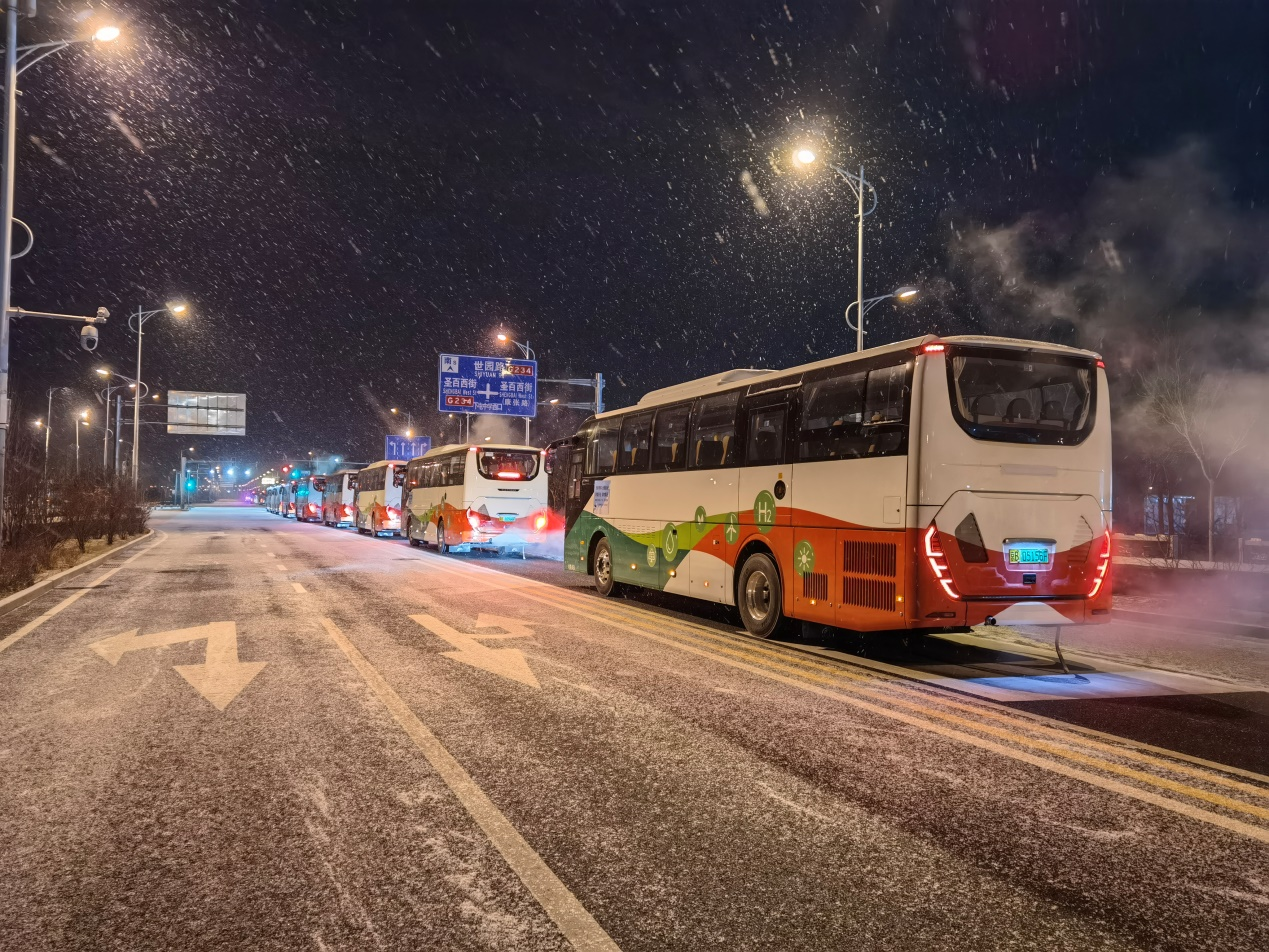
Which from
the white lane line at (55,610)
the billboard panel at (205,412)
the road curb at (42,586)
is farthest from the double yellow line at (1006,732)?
the billboard panel at (205,412)

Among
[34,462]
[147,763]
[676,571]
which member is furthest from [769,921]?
[34,462]

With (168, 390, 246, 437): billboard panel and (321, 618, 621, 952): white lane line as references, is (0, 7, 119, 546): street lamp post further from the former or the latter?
(168, 390, 246, 437): billboard panel

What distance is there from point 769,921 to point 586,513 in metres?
13.6

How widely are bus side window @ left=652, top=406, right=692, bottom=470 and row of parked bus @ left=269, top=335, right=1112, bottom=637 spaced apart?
38cm

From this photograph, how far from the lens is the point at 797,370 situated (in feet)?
35.5

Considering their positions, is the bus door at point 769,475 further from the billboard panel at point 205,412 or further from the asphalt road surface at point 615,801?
the billboard panel at point 205,412

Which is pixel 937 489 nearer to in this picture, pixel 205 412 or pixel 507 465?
pixel 507 465

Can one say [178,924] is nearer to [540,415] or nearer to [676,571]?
[676,571]

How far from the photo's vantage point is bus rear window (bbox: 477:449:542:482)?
26453 millimetres

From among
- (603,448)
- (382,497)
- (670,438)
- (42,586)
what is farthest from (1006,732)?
(382,497)

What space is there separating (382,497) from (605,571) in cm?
2615

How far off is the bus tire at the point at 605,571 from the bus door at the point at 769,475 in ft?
14.4

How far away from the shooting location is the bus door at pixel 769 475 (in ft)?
34.4

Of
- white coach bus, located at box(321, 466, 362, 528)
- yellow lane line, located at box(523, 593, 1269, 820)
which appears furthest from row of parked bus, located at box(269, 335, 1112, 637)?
white coach bus, located at box(321, 466, 362, 528)
